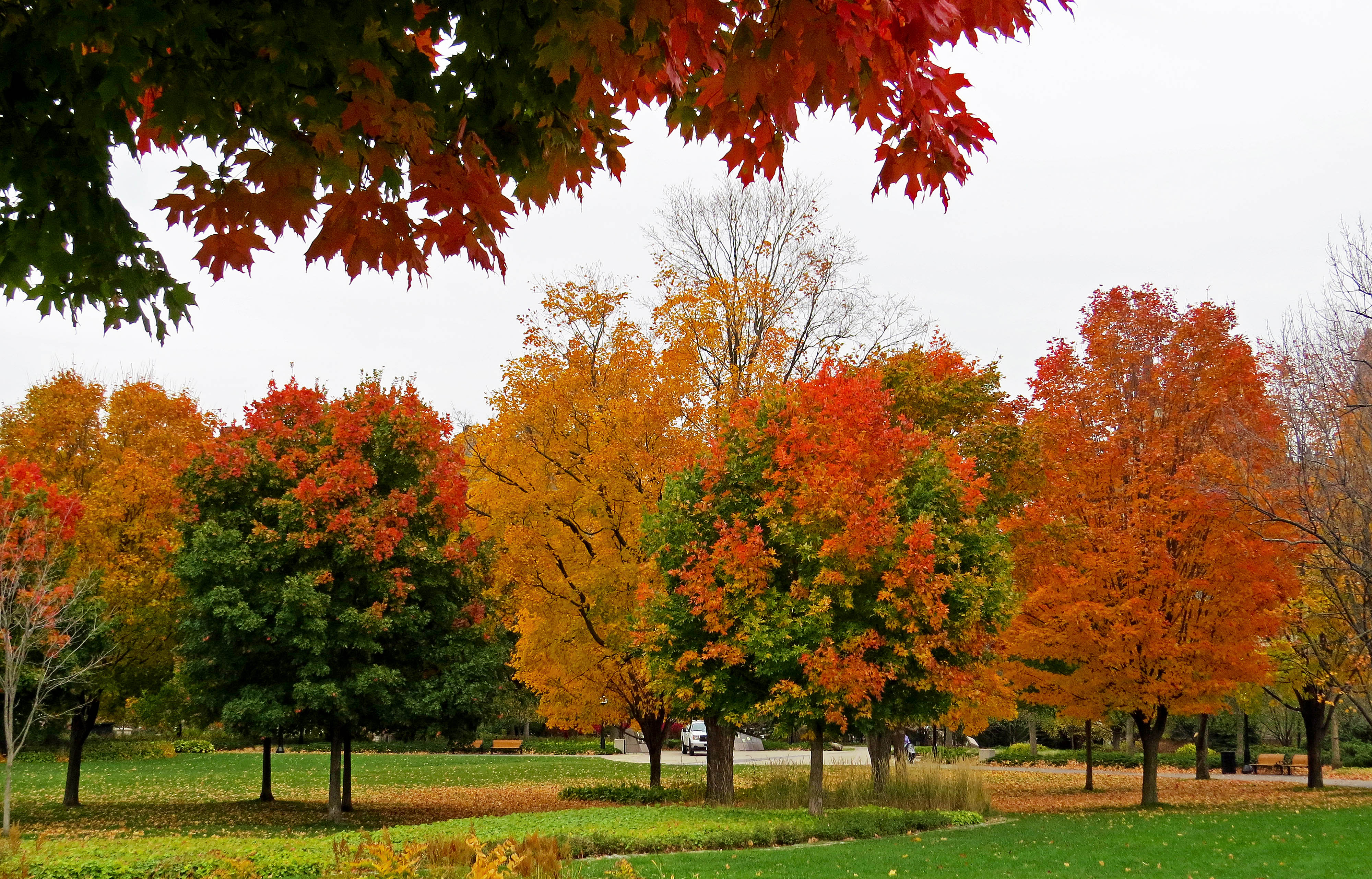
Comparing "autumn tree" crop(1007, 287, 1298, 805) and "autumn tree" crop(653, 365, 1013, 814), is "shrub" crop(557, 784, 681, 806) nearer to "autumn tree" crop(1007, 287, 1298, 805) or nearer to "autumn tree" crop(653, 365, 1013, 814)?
"autumn tree" crop(653, 365, 1013, 814)

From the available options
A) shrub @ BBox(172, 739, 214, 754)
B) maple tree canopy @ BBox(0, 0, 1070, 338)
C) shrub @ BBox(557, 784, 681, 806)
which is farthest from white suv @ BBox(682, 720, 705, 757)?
maple tree canopy @ BBox(0, 0, 1070, 338)

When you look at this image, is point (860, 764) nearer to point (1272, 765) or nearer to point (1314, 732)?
point (1314, 732)

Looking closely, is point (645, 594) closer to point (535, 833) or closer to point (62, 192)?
point (535, 833)

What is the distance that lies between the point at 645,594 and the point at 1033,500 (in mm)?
11387

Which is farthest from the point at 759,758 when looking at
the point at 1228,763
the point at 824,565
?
the point at 824,565

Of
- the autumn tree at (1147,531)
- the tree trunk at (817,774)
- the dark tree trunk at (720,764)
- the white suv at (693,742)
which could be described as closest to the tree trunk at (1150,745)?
the autumn tree at (1147,531)

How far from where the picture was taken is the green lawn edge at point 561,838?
9.96 m

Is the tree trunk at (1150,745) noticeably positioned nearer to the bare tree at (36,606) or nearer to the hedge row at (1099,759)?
the hedge row at (1099,759)

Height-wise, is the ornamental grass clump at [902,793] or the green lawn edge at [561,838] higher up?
the green lawn edge at [561,838]

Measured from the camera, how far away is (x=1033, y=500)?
23.8 meters

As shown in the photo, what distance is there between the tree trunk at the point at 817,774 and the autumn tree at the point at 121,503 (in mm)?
12621

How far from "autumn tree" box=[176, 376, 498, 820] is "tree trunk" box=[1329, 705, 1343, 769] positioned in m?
30.2

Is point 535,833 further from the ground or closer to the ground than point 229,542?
closer to the ground

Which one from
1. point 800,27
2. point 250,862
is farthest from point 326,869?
point 800,27
